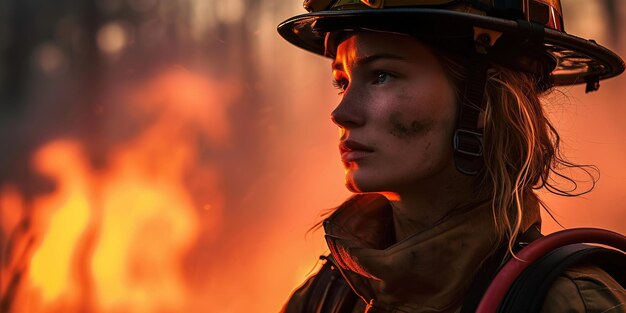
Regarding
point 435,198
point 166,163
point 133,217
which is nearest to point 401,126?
point 435,198

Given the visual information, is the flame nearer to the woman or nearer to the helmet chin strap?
the woman

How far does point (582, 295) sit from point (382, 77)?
31.4 inches

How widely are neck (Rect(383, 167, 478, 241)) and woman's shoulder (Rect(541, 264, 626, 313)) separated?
0.39 metres

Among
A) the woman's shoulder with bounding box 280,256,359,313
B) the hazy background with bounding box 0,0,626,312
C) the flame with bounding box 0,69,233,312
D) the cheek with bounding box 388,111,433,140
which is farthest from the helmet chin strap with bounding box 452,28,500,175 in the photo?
the flame with bounding box 0,69,233,312

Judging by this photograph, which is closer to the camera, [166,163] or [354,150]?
[354,150]

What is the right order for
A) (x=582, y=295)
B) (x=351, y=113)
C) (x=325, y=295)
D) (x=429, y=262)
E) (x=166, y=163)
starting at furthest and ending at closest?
(x=166, y=163) < (x=325, y=295) < (x=351, y=113) < (x=429, y=262) < (x=582, y=295)

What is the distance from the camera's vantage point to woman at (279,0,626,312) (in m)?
2.12

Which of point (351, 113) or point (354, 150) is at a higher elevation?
point (351, 113)

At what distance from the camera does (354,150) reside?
2.23 meters

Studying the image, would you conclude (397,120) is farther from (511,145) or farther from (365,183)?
(511,145)

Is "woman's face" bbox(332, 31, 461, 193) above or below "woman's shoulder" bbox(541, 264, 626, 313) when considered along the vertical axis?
above

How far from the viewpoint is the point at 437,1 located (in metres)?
2.18

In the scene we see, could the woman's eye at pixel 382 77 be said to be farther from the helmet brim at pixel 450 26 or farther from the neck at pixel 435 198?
the neck at pixel 435 198

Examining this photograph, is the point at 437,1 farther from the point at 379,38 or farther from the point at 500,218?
the point at 500,218
